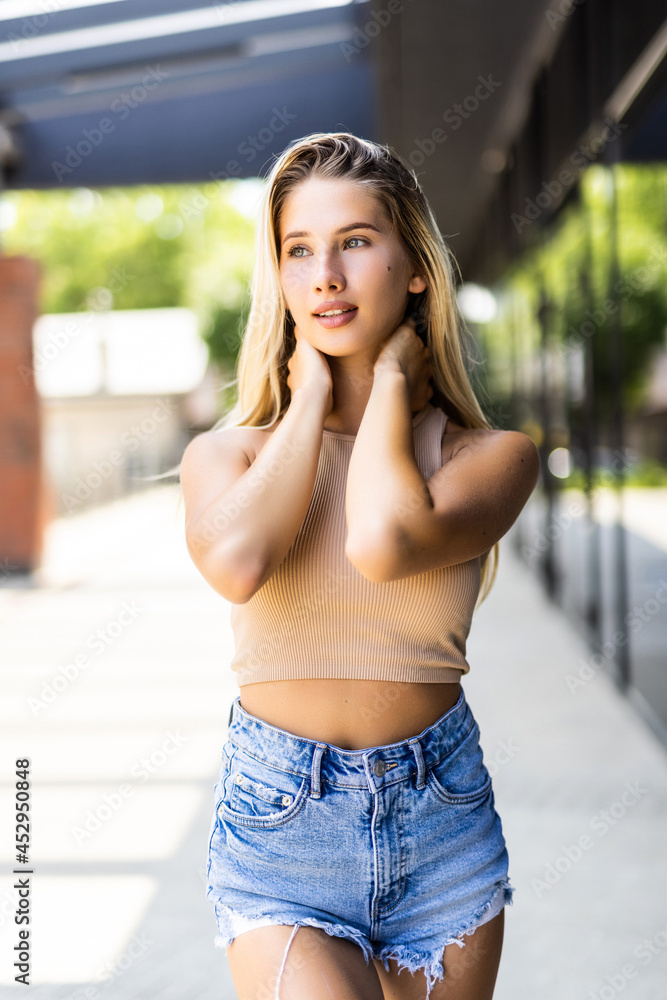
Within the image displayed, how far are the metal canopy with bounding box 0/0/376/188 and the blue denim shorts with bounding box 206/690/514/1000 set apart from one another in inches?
256

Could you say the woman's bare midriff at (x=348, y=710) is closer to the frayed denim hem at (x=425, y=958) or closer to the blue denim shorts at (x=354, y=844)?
the blue denim shorts at (x=354, y=844)

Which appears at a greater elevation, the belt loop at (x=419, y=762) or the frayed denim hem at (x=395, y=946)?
the belt loop at (x=419, y=762)

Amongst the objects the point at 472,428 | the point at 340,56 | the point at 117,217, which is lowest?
the point at 472,428

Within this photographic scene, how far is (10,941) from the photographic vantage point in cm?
Result: 281

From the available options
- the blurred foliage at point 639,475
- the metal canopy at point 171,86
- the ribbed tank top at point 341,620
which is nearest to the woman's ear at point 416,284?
the ribbed tank top at point 341,620

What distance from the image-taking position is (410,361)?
4.47ft

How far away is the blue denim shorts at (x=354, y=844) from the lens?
1152mm

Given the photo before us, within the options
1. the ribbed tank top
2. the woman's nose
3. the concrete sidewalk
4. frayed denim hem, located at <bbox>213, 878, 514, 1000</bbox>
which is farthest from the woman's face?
frayed denim hem, located at <bbox>213, 878, 514, 1000</bbox>

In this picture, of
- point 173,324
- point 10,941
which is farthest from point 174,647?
point 173,324

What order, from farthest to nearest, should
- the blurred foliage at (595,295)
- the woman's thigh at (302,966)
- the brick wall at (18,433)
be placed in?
the brick wall at (18,433) → the blurred foliage at (595,295) → the woman's thigh at (302,966)

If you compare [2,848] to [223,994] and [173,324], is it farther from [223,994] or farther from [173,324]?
[173,324]

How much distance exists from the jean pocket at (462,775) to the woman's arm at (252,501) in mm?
332

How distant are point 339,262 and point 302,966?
0.87m

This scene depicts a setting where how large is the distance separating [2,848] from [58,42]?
19.4 feet
